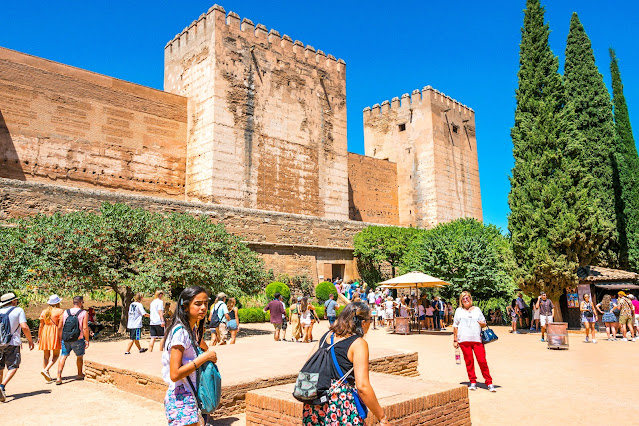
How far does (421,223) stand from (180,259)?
20959 millimetres

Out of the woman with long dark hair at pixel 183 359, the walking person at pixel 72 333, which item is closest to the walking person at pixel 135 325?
the walking person at pixel 72 333

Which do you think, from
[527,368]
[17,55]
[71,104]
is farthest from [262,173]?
[527,368]

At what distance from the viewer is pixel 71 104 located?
19719 millimetres

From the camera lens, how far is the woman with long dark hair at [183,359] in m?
3.02

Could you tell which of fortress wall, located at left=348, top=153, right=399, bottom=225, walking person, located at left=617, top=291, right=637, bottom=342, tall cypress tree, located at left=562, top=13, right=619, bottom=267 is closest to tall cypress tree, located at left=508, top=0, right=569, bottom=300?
walking person, located at left=617, top=291, right=637, bottom=342

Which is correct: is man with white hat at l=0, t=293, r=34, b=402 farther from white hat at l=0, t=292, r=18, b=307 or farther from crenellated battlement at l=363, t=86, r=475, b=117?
crenellated battlement at l=363, t=86, r=475, b=117

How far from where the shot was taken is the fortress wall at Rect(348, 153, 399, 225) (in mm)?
29797

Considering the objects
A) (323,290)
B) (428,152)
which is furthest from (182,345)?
(428,152)

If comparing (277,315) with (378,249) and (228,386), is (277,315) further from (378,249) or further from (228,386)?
(378,249)

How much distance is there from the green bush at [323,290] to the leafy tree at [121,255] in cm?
621

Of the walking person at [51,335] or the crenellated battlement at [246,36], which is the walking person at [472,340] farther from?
the crenellated battlement at [246,36]

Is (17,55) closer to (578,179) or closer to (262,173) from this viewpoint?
(262,173)

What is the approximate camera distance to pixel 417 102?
31.6 metres

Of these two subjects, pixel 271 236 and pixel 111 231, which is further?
pixel 271 236
